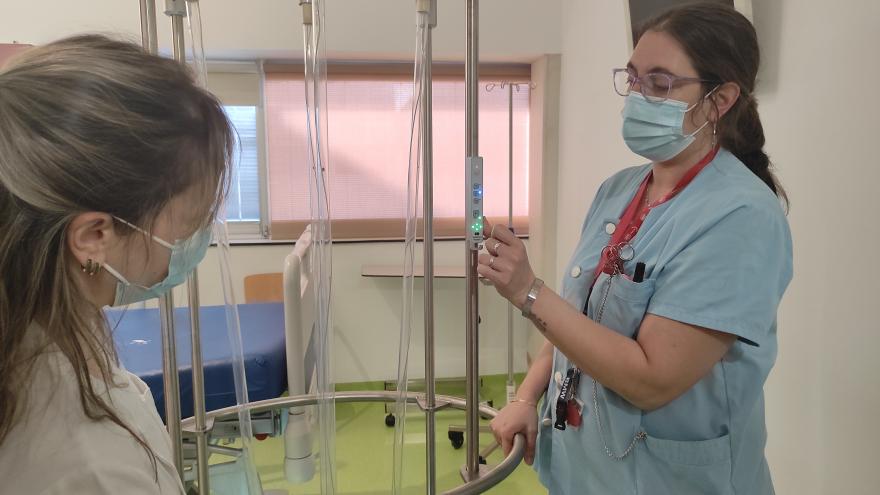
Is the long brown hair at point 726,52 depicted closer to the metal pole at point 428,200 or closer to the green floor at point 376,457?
the metal pole at point 428,200

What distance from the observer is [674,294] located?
87 cm

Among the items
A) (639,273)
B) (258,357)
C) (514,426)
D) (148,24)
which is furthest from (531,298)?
(258,357)

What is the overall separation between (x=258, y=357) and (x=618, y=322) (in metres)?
1.46

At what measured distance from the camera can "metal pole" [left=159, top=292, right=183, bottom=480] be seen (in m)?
0.92

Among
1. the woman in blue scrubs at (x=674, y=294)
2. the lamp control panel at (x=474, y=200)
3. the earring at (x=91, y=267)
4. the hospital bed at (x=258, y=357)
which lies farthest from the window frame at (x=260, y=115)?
the earring at (x=91, y=267)

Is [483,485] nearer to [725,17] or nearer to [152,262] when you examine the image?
[152,262]

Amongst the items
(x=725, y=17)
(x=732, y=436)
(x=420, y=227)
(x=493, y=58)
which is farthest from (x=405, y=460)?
(x=493, y=58)

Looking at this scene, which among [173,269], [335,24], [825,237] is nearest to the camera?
[173,269]

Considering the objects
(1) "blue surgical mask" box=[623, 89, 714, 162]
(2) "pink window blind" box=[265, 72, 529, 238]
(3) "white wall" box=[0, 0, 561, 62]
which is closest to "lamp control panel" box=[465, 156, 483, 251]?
(1) "blue surgical mask" box=[623, 89, 714, 162]

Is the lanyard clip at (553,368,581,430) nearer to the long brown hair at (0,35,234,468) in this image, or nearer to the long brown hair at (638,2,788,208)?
the long brown hair at (638,2,788,208)

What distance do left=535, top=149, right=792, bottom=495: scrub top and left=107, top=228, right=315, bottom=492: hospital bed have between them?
53 cm

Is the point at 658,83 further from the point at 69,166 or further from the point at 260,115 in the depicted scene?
the point at 260,115

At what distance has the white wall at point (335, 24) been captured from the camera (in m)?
3.00

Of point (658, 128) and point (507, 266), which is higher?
point (658, 128)
